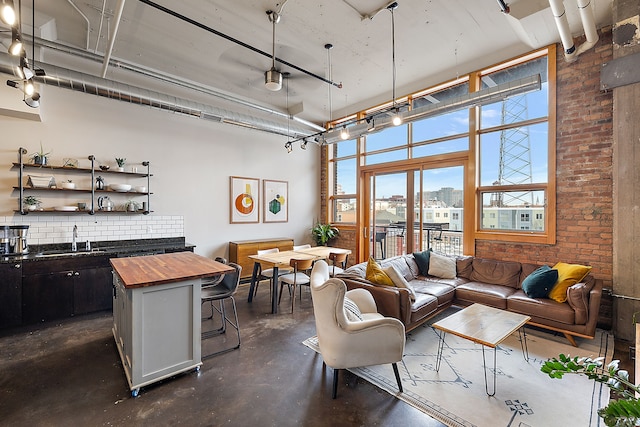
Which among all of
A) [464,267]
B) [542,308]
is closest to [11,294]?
[464,267]

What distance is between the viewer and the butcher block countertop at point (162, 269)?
235cm

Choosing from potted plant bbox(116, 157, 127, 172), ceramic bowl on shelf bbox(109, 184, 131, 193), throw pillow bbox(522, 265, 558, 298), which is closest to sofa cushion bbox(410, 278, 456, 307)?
throw pillow bbox(522, 265, 558, 298)

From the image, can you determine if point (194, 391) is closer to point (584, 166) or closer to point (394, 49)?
point (394, 49)

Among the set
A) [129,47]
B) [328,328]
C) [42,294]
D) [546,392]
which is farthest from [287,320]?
[129,47]

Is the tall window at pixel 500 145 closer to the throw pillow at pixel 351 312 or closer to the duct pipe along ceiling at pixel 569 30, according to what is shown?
the duct pipe along ceiling at pixel 569 30

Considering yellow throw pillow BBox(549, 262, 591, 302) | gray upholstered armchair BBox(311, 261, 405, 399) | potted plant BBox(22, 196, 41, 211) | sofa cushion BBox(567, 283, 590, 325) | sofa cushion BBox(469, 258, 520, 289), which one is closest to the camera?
gray upholstered armchair BBox(311, 261, 405, 399)

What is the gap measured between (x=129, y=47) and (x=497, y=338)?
571cm

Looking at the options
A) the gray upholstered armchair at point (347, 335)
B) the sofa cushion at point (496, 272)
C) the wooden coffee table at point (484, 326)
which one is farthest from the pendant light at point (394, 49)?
the gray upholstered armchair at point (347, 335)

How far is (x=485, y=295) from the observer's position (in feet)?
12.3

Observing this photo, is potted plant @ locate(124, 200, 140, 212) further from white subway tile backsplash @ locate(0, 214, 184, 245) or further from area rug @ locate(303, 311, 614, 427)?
area rug @ locate(303, 311, 614, 427)

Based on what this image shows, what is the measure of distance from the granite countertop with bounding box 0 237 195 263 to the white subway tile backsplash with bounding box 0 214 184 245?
0.25 feet

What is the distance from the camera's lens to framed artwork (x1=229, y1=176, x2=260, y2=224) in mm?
5965

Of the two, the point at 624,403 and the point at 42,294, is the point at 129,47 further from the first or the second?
the point at 624,403

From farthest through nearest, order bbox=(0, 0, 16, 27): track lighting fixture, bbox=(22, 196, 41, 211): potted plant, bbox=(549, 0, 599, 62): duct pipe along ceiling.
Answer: bbox=(22, 196, 41, 211): potted plant → bbox=(549, 0, 599, 62): duct pipe along ceiling → bbox=(0, 0, 16, 27): track lighting fixture
